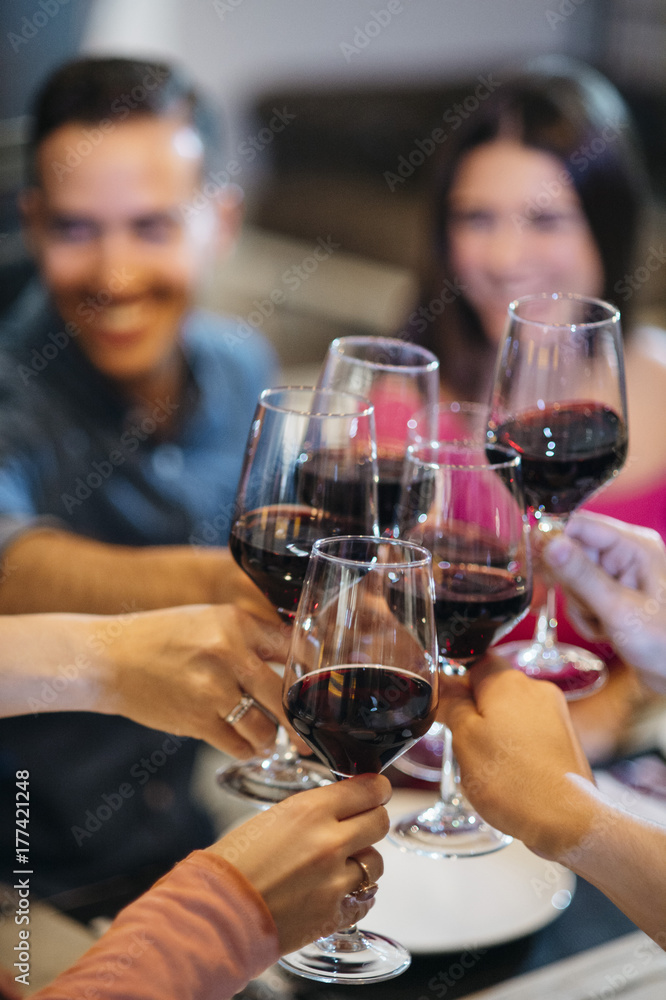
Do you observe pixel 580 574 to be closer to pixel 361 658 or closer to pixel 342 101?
pixel 361 658

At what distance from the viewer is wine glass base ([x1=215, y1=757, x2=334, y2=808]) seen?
93cm

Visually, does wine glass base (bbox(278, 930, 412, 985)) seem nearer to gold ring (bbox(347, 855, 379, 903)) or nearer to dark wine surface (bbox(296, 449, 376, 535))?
gold ring (bbox(347, 855, 379, 903))

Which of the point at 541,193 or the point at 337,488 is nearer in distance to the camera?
the point at 337,488

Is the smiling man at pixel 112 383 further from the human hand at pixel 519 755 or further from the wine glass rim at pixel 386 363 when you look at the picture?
the human hand at pixel 519 755

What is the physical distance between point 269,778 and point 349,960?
0.23 metres

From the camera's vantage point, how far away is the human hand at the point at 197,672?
0.91 meters

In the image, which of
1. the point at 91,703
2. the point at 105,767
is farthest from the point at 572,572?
the point at 105,767

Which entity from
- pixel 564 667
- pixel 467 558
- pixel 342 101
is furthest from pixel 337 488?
pixel 342 101

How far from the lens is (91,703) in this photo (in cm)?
98

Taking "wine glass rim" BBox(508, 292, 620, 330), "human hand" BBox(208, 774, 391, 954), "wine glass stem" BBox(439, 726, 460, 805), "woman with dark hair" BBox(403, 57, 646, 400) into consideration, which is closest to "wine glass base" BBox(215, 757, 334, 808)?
"wine glass stem" BBox(439, 726, 460, 805)

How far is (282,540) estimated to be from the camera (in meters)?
0.87

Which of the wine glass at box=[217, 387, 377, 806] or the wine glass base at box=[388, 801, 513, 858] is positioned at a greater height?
the wine glass at box=[217, 387, 377, 806]

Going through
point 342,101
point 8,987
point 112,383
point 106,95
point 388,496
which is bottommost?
point 8,987

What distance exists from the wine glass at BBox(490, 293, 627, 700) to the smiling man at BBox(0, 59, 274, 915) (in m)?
0.74
